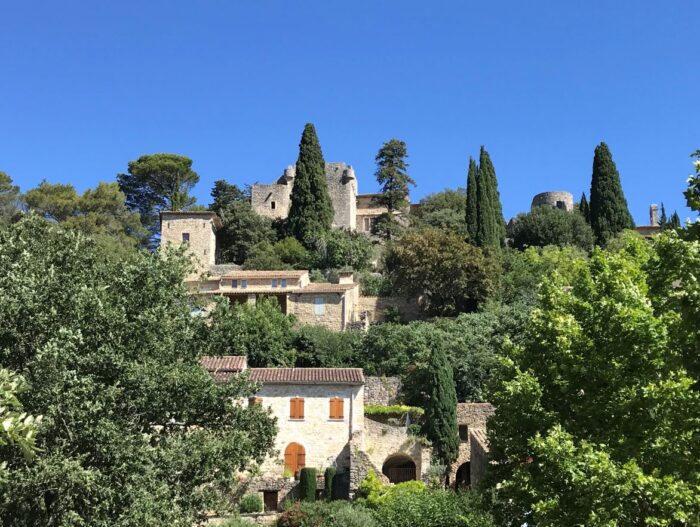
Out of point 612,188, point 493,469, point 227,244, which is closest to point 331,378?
point 493,469

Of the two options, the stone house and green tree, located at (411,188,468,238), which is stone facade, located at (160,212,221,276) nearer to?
the stone house

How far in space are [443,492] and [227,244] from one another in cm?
4360

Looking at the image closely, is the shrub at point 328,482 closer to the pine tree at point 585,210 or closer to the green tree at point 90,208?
the green tree at point 90,208

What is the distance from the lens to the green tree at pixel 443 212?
6744 cm

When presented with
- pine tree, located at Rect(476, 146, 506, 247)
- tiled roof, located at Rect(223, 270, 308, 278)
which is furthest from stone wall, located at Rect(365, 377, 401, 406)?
pine tree, located at Rect(476, 146, 506, 247)

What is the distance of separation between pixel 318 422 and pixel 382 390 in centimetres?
545

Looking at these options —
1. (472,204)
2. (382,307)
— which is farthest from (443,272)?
(472,204)

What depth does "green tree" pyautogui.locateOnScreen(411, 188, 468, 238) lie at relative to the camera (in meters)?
67.4

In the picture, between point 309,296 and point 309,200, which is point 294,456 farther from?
point 309,200

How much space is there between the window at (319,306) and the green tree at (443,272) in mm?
5670

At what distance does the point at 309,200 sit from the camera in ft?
218

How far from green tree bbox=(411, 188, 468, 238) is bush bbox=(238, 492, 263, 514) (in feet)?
115

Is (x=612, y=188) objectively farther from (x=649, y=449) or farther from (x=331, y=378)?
(x=649, y=449)

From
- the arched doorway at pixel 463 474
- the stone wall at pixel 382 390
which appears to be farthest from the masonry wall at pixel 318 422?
the arched doorway at pixel 463 474
